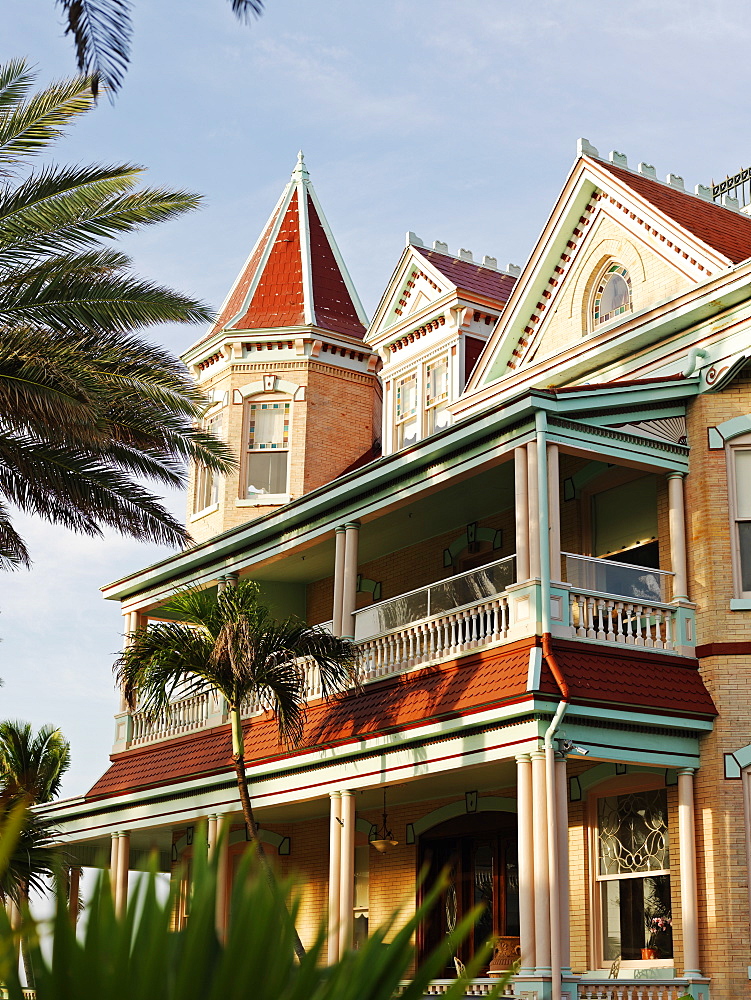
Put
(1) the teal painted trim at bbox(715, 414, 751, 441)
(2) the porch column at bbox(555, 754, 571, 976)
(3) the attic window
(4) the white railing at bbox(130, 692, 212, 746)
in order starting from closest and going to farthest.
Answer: (2) the porch column at bbox(555, 754, 571, 976) < (1) the teal painted trim at bbox(715, 414, 751, 441) < (3) the attic window < (4) the white railing at bbox(130, 692, 212, 746)

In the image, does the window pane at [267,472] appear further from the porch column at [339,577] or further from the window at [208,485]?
the porch column at [339,577]

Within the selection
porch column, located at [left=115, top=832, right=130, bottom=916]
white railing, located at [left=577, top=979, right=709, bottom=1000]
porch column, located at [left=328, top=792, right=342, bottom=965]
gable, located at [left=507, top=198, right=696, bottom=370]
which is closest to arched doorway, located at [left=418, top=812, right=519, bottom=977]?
porch column, located at [left=328, top=792, right=342, bottom=965]

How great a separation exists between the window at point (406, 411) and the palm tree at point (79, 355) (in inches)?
269

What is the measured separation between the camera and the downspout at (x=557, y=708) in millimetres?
13742

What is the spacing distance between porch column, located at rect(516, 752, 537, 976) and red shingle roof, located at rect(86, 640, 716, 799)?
35.0 inches

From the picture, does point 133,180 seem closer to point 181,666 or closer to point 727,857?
point 181,666

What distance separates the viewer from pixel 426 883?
20844 millimetres

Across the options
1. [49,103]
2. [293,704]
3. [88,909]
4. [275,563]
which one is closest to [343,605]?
[293,704]

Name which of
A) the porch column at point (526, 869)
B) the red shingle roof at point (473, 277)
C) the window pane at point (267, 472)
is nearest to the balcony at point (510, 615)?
the porch column at point (526, 869)

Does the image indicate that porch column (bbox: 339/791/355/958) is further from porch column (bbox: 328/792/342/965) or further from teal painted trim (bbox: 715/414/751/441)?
teal painted trim (bbox: 715/414/751/441)

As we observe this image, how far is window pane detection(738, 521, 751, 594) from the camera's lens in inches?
651

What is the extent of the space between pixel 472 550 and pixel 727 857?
7.13 metres

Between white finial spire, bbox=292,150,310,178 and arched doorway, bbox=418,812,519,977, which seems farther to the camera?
white finial spire, bbox=292,150,310,178

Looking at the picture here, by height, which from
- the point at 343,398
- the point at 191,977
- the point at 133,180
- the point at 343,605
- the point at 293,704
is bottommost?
the point at 191,977
